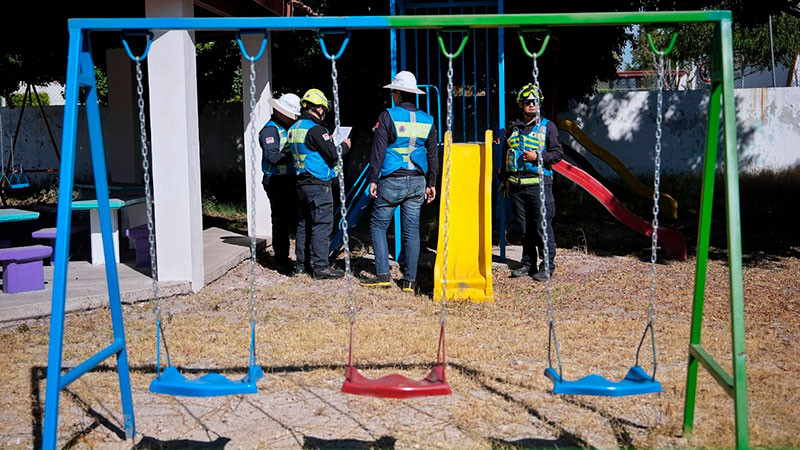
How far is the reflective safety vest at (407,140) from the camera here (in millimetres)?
7934

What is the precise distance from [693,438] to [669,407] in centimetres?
Result: 45

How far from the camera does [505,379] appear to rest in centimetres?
551

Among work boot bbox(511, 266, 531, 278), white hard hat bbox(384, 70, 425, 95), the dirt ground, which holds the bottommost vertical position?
the dirt ground

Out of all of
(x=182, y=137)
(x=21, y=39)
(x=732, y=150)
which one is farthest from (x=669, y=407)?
(x=21, y=39)

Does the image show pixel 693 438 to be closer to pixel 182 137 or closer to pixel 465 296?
pixel 465 296

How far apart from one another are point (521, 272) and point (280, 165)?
2.70 metres

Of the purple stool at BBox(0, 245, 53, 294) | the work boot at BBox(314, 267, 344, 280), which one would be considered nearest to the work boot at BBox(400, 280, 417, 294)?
the work boot at BBox(314, 267, 344, 280)

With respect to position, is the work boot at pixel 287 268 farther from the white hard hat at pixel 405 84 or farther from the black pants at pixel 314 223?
the white hard hat at pixel 405 84

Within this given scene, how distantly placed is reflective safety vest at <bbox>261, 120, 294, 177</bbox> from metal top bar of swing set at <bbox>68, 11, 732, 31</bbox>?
14.2 feet

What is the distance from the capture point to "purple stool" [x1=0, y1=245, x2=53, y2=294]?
24.3 feet

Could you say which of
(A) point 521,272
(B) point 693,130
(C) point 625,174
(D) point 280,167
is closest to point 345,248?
(D) point 280,167

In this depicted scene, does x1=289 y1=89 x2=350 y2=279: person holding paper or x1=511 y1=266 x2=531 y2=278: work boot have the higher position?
x1=289 y1=89 x2=350 y2=279: person holding paper

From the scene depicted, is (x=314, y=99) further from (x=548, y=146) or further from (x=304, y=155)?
(x=548, y=146)

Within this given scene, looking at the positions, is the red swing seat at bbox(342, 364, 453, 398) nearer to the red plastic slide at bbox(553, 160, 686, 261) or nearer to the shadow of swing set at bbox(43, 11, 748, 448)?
the shadow of swing set at bbox(43, 11, 748, 448)
